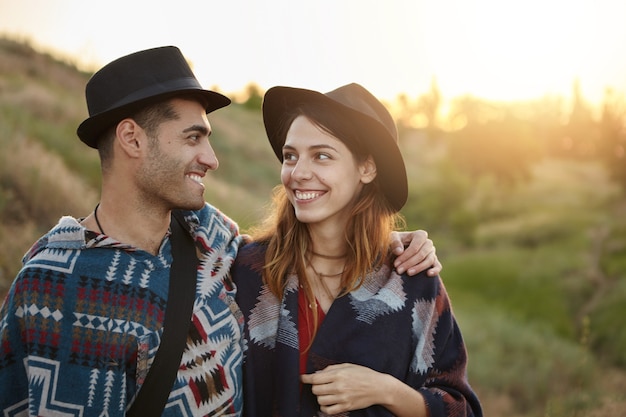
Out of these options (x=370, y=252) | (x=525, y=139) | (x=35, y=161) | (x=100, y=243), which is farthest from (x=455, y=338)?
(x=525, y=139)

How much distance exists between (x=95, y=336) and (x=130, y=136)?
95cm

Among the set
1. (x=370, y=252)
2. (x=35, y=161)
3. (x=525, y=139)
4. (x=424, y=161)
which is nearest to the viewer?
(x=370, y=252)

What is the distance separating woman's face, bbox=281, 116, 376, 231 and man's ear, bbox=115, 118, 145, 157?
0.81 meters

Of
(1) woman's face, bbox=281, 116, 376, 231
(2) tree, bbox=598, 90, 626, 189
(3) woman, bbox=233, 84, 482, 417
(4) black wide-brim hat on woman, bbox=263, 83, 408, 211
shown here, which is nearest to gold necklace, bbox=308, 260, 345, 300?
(3) woman, bbox=233, 84, 482, 417

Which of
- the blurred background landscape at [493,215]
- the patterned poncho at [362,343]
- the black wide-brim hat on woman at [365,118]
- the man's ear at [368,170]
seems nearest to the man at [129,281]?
the patterned poncho at [362,343]

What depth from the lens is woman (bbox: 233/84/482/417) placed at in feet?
10.0

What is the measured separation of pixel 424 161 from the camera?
63375mm

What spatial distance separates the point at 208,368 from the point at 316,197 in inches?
41.7

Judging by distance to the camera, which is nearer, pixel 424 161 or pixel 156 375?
pixel 156 375

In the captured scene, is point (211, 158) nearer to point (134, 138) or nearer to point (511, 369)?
point (134, 138)

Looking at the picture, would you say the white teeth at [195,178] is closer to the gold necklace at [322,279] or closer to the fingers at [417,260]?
the gold necklace at [322,279]

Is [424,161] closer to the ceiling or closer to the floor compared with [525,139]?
closer to the ceiling

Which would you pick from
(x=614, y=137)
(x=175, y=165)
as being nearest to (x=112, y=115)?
(x=175, y=165)

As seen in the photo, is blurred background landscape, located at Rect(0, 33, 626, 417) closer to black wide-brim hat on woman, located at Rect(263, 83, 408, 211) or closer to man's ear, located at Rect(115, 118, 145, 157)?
black wide-brim hat on woman, located at Rect(263, 83, 408, 211)
